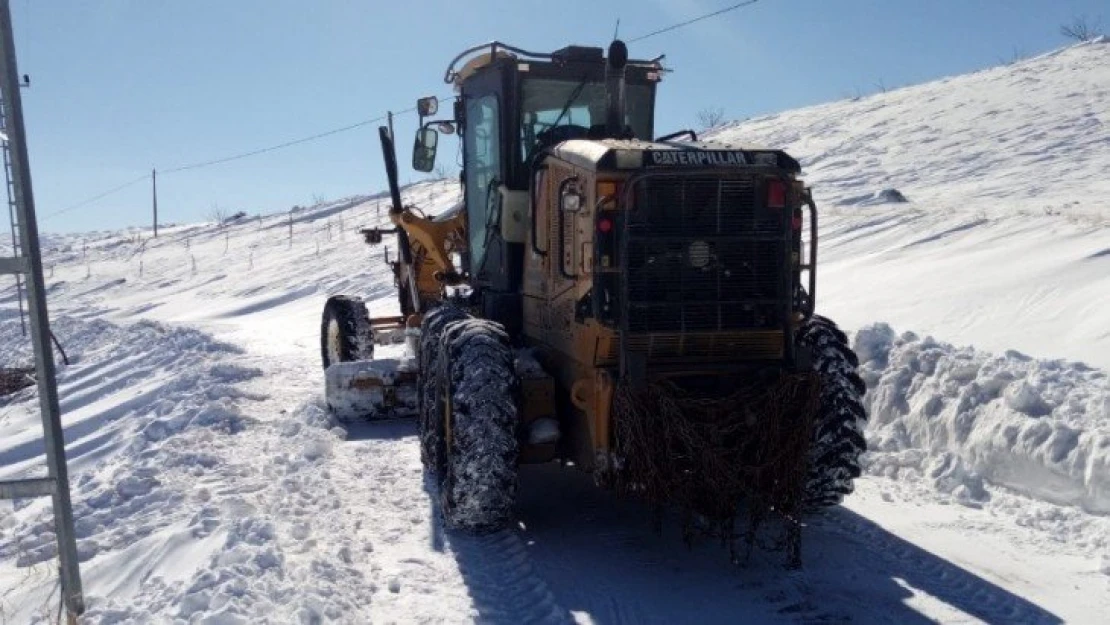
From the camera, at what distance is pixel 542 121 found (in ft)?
22.3

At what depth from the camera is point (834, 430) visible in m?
5.55

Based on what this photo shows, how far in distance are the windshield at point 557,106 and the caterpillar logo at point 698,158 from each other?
1785 mm

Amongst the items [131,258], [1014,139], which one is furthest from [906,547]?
[131,258]

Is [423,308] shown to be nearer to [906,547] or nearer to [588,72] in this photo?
[588,72]

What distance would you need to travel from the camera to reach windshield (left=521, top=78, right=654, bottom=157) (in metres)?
6.75

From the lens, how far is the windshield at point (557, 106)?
6746mm

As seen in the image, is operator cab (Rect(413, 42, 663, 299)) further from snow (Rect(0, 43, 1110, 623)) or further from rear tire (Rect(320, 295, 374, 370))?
rear tire (Rect(320, 295, 374, 370))

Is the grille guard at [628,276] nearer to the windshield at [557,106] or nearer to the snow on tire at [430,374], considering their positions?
the snow on tire at [430,374]

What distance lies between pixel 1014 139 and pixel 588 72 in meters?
21.0

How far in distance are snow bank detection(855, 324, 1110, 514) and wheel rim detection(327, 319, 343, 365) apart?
532cm

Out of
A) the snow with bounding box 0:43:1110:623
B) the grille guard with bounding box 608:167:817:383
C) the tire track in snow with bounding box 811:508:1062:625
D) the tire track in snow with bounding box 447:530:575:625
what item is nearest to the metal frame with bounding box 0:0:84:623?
the snow with bounding box 0:43:1110:623

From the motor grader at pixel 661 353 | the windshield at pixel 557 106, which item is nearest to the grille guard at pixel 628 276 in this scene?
the motor grader at pixel 661 353

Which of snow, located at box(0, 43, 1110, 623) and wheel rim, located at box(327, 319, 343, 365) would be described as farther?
wheel rim, located at box(327, 319, 343, 365)

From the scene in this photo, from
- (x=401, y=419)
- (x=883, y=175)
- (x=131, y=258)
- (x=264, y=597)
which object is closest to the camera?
(x=264, y=597)
